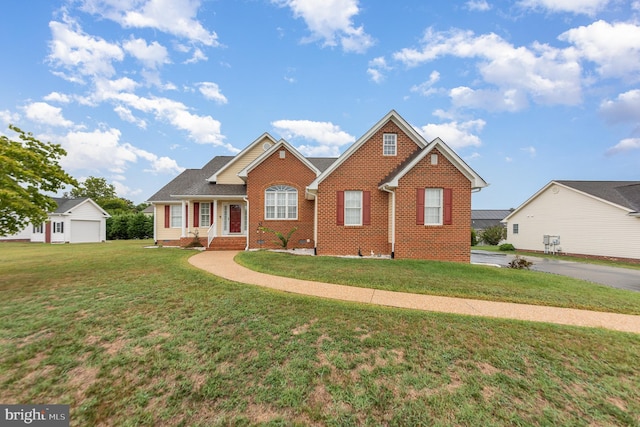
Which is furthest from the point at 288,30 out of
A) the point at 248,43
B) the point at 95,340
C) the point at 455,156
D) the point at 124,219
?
the point at 124,219

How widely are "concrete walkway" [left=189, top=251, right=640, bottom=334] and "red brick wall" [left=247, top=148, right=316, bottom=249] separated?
7710mm

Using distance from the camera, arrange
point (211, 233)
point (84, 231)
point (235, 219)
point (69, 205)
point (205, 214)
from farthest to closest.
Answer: point (69, 205), point (84, 231), point (205, 214), point (235, 219), point (211, 233)

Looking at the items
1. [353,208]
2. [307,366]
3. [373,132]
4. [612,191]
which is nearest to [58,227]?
[353,208]

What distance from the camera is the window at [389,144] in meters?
13.3

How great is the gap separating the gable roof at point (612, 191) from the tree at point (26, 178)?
3036 cm

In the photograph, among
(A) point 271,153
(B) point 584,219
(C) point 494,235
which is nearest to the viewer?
(A) point 271,153

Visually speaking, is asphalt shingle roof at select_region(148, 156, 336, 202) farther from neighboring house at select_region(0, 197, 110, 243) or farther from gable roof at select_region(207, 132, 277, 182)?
neighboring house at select_region(0, 197, 110, 243)

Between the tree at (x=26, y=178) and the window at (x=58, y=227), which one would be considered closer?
the tree at (x=26, y=178)

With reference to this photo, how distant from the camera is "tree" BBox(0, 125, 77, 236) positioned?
6852 millimetres

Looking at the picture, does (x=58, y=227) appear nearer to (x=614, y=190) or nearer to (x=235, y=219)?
(x=235, y=219)

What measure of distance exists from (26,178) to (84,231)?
A: 27.8 m

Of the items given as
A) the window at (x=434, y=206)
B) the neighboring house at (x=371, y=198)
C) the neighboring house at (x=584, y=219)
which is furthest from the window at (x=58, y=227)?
the neighboring house at (x=584, y=219)

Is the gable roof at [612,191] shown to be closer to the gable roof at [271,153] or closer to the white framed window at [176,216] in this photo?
the gable roof at [271,153]

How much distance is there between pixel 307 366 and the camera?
136 inches
